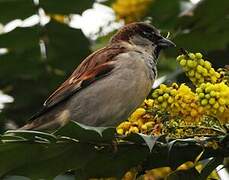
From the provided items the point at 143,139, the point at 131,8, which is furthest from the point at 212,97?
the point at 131,8

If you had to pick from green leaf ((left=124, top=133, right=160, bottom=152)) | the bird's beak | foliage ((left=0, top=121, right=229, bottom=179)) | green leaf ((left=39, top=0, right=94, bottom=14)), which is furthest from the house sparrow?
green leaf ((left=124, top=133, right=160, bottom=152))

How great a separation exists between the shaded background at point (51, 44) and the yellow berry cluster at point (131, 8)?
0.06m

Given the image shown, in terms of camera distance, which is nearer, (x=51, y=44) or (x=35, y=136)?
(x=35, y=136)

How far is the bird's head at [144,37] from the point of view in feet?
14.4

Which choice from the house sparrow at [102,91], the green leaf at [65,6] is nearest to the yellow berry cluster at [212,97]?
the house sparrow at [102,91]

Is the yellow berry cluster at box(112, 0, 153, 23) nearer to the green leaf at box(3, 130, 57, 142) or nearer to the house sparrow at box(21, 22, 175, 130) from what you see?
the house sparrow at box(21, 22, 175, 130)

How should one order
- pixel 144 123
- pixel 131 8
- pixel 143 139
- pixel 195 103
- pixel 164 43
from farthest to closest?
pixel 131 8, pixel 164 43, pixel 144 123, pixel 195 103, pixel 143 139

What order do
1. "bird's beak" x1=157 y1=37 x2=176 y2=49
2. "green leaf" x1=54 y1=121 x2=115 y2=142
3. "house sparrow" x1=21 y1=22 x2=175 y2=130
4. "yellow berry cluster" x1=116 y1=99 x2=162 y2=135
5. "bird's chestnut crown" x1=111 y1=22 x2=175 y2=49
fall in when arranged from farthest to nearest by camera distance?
"bird's chestnut crown" x1=111 y1=22 x2=175 y2=49
"bird's beak" x1=157 y1=37 x2=176 y2=49
"house sparrow" x1=21 y1=22 x2=175 y2=130
"yellow berry cluster" x1=116 y1=99 x2=162 y2=135
"green leaf" x1=54 y1=121 x2=115 y2=142

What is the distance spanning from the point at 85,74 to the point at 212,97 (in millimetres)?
1518

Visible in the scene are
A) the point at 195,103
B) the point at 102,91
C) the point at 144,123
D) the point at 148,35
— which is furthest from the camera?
the point at 148,35

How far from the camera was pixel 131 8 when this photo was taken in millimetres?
4641

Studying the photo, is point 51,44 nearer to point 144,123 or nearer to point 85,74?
point 85,74

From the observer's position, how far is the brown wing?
155 inches

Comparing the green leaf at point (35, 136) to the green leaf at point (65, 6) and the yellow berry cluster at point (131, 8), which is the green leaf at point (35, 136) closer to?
the green leaf at point (65, 6)
